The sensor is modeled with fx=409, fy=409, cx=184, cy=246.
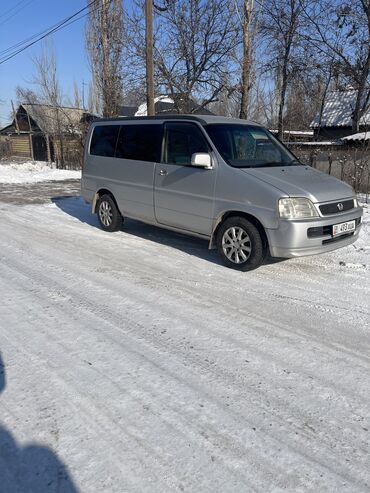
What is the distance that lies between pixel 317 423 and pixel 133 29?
1953 centimetres

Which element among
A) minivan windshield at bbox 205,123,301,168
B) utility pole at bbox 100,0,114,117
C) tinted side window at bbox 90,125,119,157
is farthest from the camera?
utility pole at bbox 100,0,114,117

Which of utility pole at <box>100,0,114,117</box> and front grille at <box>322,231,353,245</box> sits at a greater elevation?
utility pole at <box>100,0,114,117</box>

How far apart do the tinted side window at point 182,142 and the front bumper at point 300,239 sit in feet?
5.31

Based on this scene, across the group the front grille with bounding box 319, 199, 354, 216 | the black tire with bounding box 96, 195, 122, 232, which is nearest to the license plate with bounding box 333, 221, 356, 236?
the front grille with bounding box 319, 199, 354, 216

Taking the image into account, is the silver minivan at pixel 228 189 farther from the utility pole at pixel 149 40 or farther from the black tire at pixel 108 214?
the utility pole at pixel 149 40

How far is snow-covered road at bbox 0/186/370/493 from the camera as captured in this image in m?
2.20

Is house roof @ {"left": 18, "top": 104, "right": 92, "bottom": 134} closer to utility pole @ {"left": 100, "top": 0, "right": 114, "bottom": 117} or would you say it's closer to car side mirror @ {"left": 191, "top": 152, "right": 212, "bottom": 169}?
utility pole @ {"left": 100, "top": 0, "right": 114, "bottom": 117}

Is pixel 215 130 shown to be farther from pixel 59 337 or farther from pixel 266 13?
pixel 266 13

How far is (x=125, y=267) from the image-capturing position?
5559 mm

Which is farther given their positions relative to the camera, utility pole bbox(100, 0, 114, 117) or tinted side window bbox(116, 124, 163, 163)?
utility pole bbox(100, 0, 114, 117)

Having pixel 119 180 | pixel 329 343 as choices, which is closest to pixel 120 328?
pixel 329 343

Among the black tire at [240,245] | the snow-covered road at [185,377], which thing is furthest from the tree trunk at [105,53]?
the black tire at [240,245]

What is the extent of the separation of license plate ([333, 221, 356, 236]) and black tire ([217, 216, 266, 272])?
0.92 m

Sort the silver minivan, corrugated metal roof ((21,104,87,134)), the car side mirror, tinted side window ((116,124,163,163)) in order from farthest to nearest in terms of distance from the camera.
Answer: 1. corrugated metal roof ((21,104,87,134))
2. tinted side window ((116,124,163,163))
3. the car side mirror
4. the silver minivan
